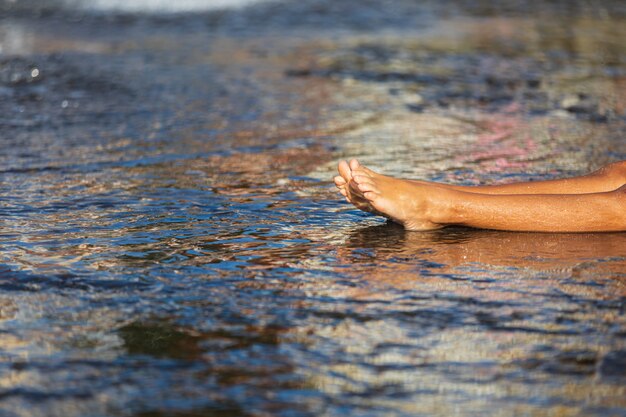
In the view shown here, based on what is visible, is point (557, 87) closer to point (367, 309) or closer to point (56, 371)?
point (367, 309)

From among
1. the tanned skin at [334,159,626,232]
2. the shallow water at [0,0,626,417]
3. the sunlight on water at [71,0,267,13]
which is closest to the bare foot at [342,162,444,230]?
the tanned skin at [334,159,626,232]

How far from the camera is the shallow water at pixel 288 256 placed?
105 inches

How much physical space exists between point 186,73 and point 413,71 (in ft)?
6.71

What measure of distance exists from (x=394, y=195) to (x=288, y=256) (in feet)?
1.72

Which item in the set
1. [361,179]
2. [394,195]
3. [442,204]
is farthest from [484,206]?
[361,179]

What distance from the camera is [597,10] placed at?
13789 millimetres

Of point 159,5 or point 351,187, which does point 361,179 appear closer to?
point 351,187

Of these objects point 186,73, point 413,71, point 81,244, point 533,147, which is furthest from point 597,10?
point 81,244

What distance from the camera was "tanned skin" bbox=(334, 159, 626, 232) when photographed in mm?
3982

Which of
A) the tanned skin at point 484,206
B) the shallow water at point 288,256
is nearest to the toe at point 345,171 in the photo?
the tanned skin at point 484,206

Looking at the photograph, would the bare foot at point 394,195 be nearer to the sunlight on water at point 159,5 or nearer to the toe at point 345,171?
the toe at point 345,171

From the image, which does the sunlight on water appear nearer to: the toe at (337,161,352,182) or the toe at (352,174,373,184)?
the toe at (337,161,352,182)

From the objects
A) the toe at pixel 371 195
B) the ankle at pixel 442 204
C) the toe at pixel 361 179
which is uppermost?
the toe at pixel 361 179

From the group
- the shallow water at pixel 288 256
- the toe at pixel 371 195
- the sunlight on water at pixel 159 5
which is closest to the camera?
the shallow water at pixel 288 256
